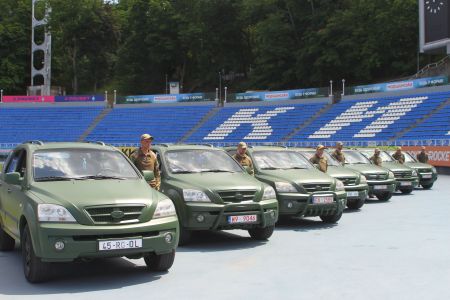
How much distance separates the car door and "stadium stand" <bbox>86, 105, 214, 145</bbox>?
122ft

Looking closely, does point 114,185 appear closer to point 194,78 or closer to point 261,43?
point 261,43

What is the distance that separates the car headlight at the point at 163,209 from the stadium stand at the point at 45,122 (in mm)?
41937

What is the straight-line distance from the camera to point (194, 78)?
7838cm

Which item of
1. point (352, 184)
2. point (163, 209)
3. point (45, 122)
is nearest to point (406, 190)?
point (352, 184)

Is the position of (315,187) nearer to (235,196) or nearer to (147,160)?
(235,196)

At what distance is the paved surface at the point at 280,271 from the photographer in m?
6.07

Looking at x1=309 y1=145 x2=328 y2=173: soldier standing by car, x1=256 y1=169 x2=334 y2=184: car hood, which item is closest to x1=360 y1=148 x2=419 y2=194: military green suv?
x1=309 y1=145 x2=328 y2=173: soldier standing by car

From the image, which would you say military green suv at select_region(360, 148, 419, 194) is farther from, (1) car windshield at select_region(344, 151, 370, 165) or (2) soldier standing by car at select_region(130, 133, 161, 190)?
(2) soldier standing by car at select_region(130, 133, 161, 190)

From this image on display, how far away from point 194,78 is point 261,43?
1548 cm

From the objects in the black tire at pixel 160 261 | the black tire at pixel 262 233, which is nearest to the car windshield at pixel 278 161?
the black tire at pixel 262 233

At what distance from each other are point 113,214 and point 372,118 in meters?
35.3

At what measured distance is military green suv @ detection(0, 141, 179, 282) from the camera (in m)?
6.15

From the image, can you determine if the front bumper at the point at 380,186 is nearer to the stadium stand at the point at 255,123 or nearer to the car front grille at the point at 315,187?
the car front grille at the point at 315,187

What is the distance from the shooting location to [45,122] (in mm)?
50938
